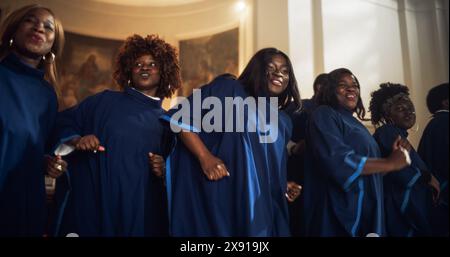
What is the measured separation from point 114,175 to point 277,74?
1.11 metres

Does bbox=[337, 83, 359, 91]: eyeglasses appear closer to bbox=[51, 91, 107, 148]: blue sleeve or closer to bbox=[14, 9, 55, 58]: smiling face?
bbox=[51, 91, 107, 148]: blue sleeve

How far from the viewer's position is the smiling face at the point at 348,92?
8.69ft

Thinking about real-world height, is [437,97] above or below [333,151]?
above

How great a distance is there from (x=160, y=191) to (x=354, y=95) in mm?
1325

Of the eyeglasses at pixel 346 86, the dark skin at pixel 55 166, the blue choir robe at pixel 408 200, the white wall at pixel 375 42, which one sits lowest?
the blue choir robe at pixel 408 200

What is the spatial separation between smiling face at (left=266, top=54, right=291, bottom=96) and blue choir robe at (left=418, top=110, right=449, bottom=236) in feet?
3.04

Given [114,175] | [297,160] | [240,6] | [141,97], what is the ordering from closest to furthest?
[114,175]
[141,97]
[297,160]
[240,6]

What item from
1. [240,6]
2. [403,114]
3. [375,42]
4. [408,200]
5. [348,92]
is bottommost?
[408,200]

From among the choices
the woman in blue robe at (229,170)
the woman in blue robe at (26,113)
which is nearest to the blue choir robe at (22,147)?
the woman in blue robe at (26,113)

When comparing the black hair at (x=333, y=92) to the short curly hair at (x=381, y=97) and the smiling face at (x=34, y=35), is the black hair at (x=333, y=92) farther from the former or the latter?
the smiling face at (x=34, y=35)

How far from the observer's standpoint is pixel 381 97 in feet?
9.85

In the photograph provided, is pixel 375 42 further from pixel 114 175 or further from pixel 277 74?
pixel 114 175

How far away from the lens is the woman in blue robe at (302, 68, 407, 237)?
90.7 inches

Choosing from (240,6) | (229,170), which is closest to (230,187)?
(229,170)
